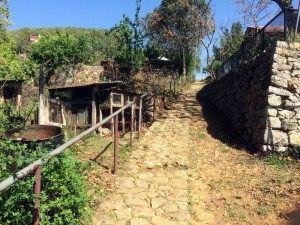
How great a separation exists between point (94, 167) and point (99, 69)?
56.9 ft

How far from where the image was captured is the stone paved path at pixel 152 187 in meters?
4.23

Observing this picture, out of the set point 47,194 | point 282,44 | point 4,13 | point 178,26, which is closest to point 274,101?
point 282,44

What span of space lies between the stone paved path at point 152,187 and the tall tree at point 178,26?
20.1m

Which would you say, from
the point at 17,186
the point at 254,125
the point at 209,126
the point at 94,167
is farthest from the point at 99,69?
the point at 17,186

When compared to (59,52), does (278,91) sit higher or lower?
lower

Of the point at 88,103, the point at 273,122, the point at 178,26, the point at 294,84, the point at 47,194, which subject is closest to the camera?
the point at 47,194

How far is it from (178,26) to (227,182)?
24.1 metres

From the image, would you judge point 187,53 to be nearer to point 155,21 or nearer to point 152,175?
point 155,21

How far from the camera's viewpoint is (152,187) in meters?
5.25

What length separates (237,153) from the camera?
7512mm

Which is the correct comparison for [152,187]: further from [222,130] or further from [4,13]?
[4,13]

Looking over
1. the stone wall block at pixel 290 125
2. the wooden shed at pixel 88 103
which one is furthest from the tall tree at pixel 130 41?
the stone wall block at pixel 290 125

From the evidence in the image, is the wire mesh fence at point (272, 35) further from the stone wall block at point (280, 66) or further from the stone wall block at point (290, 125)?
the stone wall block at point (290, 125)

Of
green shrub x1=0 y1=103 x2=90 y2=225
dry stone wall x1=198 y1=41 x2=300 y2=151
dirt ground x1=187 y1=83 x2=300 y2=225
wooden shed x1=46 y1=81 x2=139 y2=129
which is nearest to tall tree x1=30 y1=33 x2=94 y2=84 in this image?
wooden shed x1=46 y1=81 x2=139 y2=129
